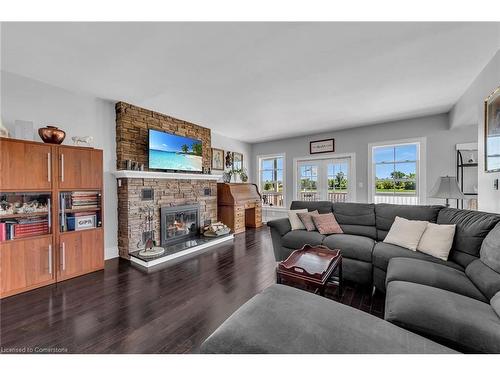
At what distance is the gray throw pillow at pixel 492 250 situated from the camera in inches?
60.8

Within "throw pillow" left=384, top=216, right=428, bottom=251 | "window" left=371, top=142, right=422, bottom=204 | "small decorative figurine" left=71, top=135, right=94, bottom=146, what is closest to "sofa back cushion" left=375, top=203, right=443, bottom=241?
"throw pillow" left=384, top=216, right=428, bottom=251

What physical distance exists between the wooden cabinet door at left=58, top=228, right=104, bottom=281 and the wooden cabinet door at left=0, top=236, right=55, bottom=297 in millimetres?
110

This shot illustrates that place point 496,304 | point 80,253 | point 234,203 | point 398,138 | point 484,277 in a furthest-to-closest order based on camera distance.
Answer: point 234,203 → point 398,138 → point 80,253 → point 484,277 → point 496,304

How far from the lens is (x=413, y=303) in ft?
4.24

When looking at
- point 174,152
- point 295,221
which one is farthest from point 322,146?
point 174,152

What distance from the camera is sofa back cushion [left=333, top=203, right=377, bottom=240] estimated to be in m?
2.96

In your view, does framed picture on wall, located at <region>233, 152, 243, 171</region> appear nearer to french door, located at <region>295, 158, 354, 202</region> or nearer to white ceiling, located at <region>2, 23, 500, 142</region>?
french door, located at <region>295, 158, 354, 202</region>

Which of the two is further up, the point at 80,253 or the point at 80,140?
the point at 80,140

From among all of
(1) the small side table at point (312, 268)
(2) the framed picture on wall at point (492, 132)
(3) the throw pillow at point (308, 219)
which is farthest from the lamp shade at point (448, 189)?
(1) the small side table at point (312, 268)

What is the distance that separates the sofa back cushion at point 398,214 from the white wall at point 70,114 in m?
4.01

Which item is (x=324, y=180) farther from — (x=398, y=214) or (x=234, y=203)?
(x=398, y=214)

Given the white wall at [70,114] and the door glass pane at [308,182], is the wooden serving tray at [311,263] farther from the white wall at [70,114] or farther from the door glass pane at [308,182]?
the door glass pane at [308,182]

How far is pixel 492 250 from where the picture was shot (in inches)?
63.3

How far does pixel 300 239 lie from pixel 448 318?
1.80 m
